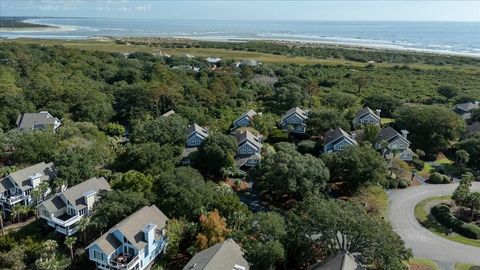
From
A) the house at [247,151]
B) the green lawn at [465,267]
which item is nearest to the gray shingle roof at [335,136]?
the house at [247,151]

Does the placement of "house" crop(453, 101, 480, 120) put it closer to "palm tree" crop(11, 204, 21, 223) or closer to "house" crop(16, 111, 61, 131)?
"house" crop(16, 111, 61, 131)

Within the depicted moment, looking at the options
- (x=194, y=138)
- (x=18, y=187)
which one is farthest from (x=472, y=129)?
(x=18, y=187)

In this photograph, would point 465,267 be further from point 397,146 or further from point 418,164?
point 397,146

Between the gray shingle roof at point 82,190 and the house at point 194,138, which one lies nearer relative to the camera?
the gray shingle roof at point 82,190

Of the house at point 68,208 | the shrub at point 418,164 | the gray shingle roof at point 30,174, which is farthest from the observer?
the shrub at point 418,164

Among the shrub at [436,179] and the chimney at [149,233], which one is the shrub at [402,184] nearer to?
the shrub at [436,179]

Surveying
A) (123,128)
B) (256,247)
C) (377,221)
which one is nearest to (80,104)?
(123,128)
